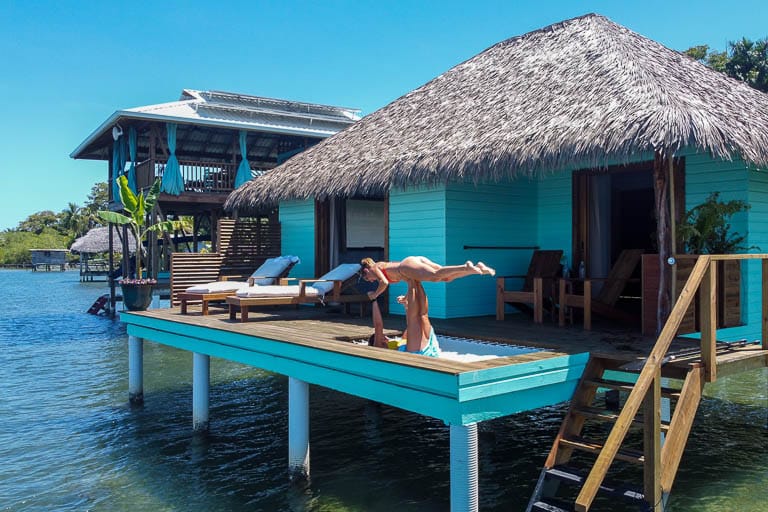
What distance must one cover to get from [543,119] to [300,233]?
202 inches

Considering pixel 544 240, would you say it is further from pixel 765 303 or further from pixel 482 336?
pixel 765 303

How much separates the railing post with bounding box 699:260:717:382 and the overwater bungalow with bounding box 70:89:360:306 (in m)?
9.57

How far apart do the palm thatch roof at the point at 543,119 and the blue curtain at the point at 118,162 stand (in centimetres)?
902

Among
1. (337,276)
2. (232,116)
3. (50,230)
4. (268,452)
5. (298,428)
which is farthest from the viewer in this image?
(50,230)

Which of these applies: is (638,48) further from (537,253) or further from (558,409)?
(558,409)

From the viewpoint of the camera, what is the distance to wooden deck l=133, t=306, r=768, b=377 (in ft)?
15.8

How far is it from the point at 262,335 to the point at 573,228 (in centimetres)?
438

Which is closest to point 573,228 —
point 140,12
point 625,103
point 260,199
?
point 625,103

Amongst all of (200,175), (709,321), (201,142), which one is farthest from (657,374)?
(201,142)

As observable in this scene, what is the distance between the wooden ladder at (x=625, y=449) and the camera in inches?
158

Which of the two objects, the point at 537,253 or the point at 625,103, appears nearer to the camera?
the point at 625,103

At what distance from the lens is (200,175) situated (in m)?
17.3

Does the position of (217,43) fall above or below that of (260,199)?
above

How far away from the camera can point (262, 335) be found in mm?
6215
